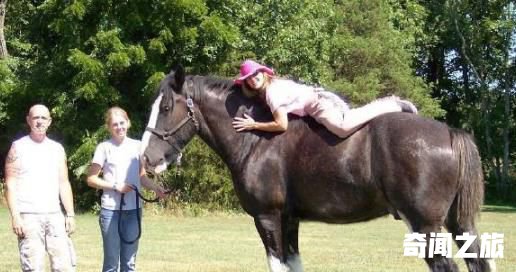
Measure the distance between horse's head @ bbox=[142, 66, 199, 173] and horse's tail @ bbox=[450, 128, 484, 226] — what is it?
2.33 meters

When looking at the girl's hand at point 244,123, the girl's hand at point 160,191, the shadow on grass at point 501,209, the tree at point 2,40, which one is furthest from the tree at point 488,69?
the girl's hand at point 244,123

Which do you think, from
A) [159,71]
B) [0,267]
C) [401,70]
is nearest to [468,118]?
[401,70]

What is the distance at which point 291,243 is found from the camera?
696cm

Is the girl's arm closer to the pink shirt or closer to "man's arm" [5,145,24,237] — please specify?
the pink shirt

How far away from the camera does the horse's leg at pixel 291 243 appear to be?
22.5 ft

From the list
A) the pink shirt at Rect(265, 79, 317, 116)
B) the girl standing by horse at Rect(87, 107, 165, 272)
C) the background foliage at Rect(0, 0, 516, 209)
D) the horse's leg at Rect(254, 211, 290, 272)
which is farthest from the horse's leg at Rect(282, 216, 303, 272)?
the background foliage at Rect(0, 0, 516, 209)

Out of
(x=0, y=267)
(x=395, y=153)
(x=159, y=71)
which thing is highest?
(x=159, y=71)

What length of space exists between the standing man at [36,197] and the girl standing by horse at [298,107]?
5.84 feet

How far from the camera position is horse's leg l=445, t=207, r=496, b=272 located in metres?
6.54

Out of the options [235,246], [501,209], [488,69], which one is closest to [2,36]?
[235,246]

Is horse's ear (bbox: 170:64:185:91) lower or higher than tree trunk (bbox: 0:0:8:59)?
lower

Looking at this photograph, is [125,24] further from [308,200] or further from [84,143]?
[308,200]

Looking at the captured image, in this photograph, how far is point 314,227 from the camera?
21.3 metres

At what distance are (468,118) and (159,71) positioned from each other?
22.0m
